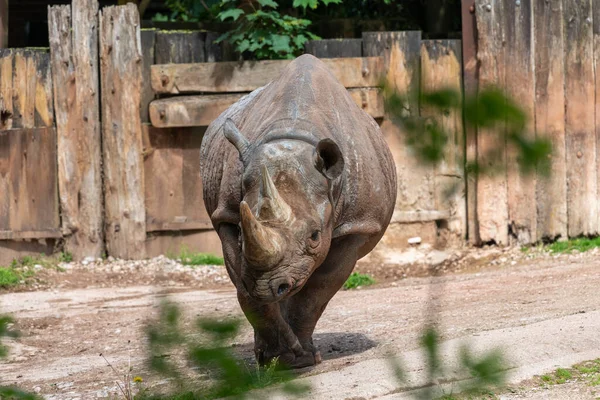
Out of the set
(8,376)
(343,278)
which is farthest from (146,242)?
(343,278)

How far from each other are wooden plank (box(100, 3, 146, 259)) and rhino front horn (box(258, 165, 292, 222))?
5881 millimetres

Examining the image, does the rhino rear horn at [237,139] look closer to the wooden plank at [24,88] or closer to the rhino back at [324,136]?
the rhino back at [324,136]

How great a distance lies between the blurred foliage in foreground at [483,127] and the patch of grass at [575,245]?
8.89 metres

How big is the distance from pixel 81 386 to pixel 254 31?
5460mm

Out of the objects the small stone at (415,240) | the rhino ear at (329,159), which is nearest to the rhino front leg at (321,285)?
the rhino ear at (329,159)

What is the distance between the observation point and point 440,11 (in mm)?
11461

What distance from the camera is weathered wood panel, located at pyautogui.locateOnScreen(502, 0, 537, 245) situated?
10109 millimetres

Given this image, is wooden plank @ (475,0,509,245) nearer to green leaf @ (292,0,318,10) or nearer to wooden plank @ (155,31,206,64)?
green leaf @ (292,0,318,10)

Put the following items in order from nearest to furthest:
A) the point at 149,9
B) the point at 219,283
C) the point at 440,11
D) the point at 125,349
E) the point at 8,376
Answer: the point at 8,376
the point at 125,349
the point at 219,283
the point at 440,11
the point at 149,9

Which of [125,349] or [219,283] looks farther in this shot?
[219,283]

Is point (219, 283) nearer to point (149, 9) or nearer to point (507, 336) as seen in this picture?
point (507, 336)

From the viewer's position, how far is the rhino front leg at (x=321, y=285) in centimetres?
567

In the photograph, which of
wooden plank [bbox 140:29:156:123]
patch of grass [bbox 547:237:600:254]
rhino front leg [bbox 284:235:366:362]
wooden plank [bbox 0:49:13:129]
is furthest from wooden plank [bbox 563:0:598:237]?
wooden plank [bbox 0:49:13:129]

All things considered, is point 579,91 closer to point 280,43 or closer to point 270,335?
point 280,43
